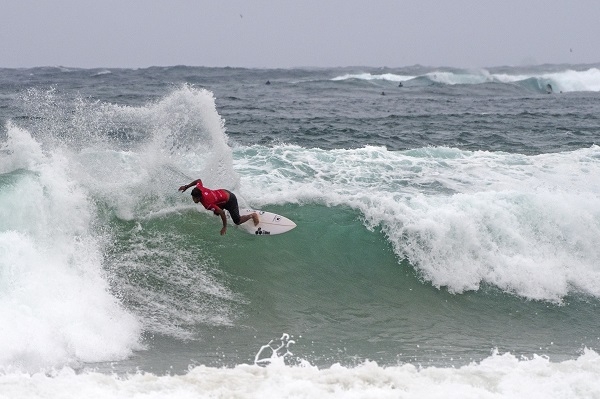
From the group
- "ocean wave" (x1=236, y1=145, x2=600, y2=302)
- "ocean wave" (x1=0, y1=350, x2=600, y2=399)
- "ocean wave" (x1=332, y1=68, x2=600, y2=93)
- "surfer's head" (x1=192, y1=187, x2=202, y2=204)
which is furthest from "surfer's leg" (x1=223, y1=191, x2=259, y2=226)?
"ocean wave" (x1=332, y1=68, x2=600, y2=93)

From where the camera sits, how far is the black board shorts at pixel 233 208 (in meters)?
11.1

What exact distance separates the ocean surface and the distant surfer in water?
1.36ft

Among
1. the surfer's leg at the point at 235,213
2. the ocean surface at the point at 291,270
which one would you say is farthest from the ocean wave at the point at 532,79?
the surfer's leg at the point at 235,213

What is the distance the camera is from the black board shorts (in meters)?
11.1

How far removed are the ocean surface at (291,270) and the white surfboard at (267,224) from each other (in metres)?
0.15

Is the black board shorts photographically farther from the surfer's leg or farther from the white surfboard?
the white surfboard

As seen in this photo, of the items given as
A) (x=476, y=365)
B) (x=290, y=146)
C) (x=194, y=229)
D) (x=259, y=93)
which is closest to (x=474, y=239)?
(x=476, y=365)

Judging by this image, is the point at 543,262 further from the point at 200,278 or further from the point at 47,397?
the point at 47,397

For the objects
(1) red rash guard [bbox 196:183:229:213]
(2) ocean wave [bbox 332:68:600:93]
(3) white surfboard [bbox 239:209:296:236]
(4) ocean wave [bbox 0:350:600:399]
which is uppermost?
(2) ocean wave [bbox 332:68:600:93]

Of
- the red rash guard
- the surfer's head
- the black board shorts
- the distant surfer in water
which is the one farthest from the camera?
the black board shorts

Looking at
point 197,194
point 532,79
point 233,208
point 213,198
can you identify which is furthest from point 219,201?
point 532,79

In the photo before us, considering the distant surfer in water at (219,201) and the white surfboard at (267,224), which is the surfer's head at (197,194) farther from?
the white surfboard at (267,224)

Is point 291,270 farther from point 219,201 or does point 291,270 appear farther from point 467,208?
point 467,208

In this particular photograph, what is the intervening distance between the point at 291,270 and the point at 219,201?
1643mm
